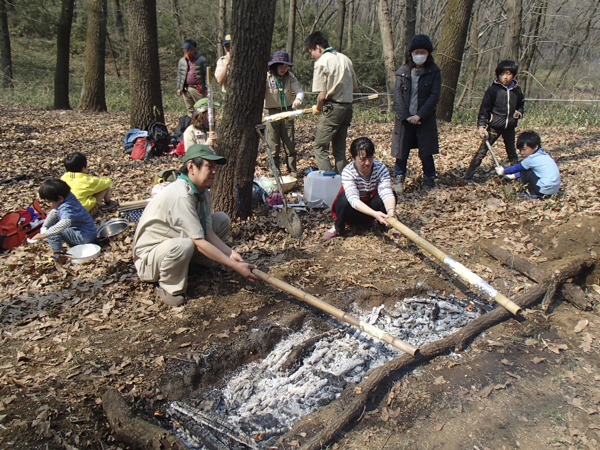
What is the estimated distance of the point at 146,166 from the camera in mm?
8289

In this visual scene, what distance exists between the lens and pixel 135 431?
261 cm

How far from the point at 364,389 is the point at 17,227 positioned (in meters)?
4.83

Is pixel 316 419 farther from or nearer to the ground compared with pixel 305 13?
nearer to the ground

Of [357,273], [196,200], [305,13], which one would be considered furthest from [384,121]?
[305,13]

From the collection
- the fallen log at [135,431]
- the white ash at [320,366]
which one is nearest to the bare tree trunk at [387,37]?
the white ash at [320,366]

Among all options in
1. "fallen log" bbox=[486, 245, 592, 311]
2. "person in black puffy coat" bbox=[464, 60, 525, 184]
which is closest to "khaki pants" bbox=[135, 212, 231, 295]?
"fallen log" bbox=[486, 245, 592, 311]

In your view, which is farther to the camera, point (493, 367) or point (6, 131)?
point (6, 131)

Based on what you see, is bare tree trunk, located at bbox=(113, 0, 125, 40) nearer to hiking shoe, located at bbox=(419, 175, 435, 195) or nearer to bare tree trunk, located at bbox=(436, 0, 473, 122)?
bare tree trunk, located at bbox=(436, 0, 473, 122)

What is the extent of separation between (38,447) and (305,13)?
28.2 m

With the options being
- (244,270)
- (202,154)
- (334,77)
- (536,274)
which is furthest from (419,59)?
(244,270)

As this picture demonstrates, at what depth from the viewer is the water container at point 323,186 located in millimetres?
6328

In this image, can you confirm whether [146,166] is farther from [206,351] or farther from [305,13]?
[305,13]

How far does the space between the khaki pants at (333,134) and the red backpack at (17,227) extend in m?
4.07

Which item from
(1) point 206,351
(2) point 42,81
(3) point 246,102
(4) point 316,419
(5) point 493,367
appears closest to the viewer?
(4) point 316,419
